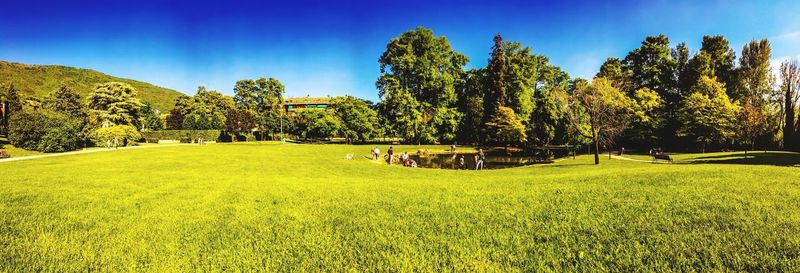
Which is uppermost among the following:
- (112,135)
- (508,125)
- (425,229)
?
Result: (508,125)

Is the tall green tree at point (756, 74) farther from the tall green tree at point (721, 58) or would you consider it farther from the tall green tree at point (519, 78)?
the tall green tree at point (519, 78)

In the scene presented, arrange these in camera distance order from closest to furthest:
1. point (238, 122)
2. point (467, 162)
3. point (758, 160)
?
point (758, 160) < point (467, 162) < point (238, 122)

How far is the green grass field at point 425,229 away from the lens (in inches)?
215

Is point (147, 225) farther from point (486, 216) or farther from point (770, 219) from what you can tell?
point (770, 219)

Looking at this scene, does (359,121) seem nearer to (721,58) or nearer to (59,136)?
(59,136)

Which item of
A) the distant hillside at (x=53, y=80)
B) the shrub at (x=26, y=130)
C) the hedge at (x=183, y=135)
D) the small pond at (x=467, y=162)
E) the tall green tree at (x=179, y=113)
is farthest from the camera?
the distant hillside at (x=53, y=80)

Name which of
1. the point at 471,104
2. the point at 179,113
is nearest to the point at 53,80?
the point at 179,113

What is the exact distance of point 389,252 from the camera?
5840mm

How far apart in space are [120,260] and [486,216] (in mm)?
6705

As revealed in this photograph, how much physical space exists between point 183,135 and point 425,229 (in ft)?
263

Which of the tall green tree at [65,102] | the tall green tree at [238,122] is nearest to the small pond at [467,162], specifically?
the tall green tree at [238,122]

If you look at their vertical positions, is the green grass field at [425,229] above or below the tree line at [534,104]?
below

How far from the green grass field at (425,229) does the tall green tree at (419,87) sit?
145 feet

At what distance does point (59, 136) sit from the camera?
3559cm
